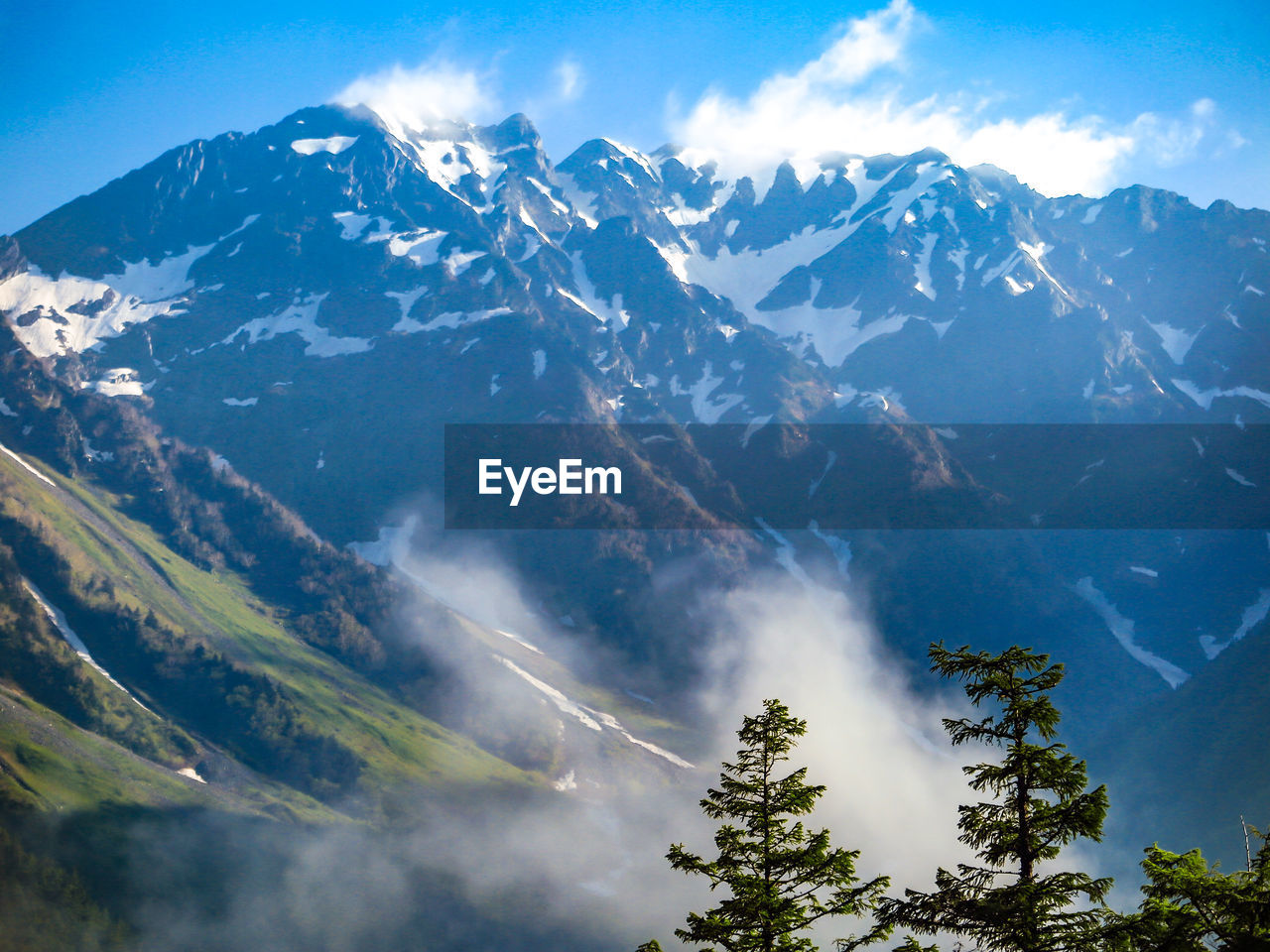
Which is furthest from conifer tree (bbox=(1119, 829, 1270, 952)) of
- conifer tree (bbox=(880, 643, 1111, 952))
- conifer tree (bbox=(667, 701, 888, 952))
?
conifer tree (bbox=(667, 701, 888, 952))

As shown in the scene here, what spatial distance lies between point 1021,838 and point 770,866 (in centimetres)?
644

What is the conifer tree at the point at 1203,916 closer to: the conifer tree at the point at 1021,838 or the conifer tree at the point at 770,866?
the conifer tree at the point at 1021,838

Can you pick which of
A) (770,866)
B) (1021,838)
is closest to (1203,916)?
(1021,838)

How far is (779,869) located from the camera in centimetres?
2506

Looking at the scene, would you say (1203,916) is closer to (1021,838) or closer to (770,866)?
(1021,838)

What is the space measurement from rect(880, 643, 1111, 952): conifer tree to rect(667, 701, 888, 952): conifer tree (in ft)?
7.30

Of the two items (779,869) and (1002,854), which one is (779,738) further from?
(1002,854)

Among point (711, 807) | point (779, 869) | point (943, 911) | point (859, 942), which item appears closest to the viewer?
point (943, 911)

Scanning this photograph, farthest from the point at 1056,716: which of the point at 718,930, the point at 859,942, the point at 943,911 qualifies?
the point at 718,930

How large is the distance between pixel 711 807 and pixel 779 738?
290 centimetres

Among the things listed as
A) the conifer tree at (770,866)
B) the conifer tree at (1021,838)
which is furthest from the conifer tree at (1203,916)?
the conifer tree at (770,866)

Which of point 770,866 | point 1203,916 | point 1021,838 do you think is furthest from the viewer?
point 770,866

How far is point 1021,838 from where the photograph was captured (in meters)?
21.9

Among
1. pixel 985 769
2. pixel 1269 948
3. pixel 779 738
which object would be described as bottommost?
pixel 1269 948
